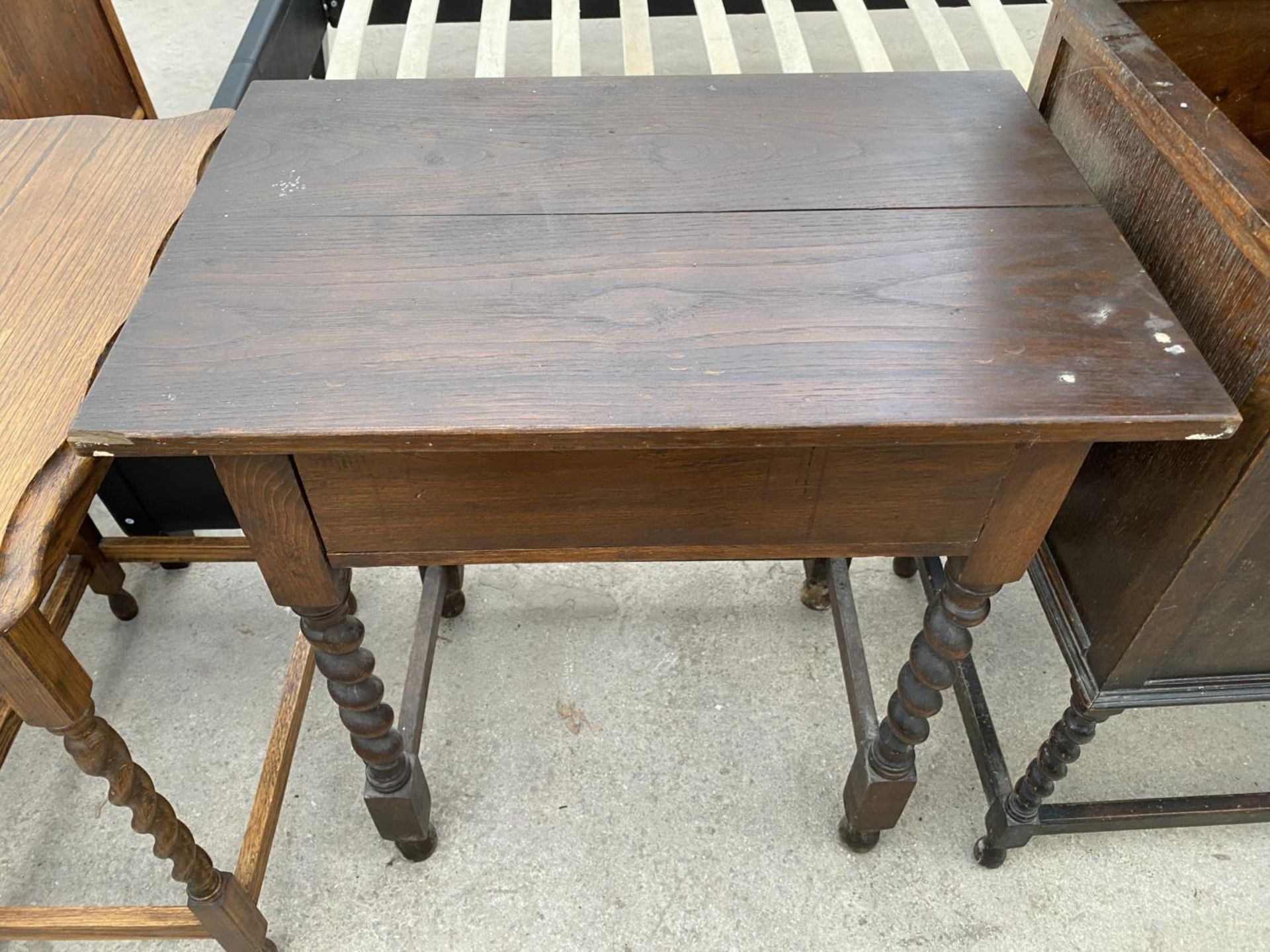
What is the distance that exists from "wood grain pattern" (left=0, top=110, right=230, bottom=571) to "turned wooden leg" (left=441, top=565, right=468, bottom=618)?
83 centimetres

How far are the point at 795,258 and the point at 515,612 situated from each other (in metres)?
1.09

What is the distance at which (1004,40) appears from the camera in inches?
76.2

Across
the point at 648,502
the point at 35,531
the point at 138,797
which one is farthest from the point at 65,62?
the point at 648,502

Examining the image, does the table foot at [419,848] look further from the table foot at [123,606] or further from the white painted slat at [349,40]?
the white painted slat at [349,40]

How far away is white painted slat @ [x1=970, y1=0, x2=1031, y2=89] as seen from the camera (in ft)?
6.15

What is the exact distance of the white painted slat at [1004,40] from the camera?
187cm

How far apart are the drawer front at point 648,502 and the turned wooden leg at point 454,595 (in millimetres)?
750

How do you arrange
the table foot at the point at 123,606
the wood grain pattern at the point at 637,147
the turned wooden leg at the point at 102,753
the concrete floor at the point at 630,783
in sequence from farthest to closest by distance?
the table foot at the point at 123,606 → the concrete floor at the point at 630,783 → the wood grain pattern at the point at 637,147 → the turned wooden leg at the point at 102,753

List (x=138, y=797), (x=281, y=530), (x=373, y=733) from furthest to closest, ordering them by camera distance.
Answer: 1. (x=373, y=733)
2. (x=138, y=797)
3. (x=281, y=530)

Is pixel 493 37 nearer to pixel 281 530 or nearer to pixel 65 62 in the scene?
pixel 65 62

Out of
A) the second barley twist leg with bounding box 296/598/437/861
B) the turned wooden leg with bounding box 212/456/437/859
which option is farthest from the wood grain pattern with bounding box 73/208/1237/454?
the second barley twist leg with bounding box 296/598/437/861

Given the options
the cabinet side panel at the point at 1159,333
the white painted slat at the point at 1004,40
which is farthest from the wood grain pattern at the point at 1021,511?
the white painted slat at the point at 1004,40

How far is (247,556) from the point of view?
1.72m

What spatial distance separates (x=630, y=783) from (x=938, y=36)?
65.2 inches
